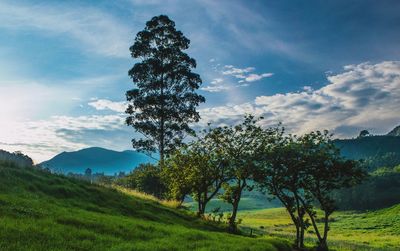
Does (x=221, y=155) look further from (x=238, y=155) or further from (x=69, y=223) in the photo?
(x=69, y=223)

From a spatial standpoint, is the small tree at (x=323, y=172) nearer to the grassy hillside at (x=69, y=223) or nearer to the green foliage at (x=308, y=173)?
the green foliage at (x=308, y=173)

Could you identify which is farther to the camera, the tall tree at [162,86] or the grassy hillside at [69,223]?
the tall tree at [162,86]

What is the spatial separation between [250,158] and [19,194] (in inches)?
1030

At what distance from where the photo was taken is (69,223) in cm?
1911

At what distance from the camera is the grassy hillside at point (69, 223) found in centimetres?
1570

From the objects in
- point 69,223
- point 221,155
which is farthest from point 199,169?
point 69,223

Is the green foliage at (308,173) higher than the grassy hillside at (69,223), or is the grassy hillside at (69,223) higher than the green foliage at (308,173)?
the green foliage at (308,173)

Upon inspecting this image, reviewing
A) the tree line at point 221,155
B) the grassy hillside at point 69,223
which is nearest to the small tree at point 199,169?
the tree line at point 221,155

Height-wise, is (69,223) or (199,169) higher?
(199,169)

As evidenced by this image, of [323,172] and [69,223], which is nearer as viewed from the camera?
[69,223]

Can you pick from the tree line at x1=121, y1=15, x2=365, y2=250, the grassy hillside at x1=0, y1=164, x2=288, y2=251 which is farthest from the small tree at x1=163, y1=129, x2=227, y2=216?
the grassy hillside at x1=0, y1=164, x2=288, y2=251

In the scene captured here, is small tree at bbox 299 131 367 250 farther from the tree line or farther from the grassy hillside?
the grassy hillside

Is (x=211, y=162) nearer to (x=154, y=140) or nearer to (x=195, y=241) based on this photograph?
(x=154, y=140)

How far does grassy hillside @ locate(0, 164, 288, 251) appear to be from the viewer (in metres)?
15.7
